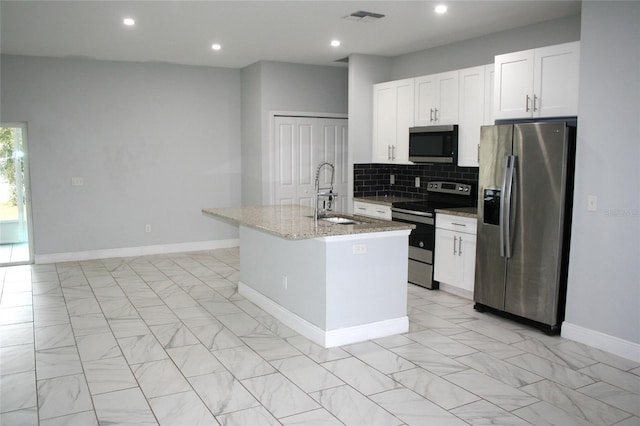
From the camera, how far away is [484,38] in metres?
5.73

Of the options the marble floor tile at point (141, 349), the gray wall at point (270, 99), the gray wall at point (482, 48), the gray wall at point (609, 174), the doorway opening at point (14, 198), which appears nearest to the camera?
the gray wall at point (609, 174)

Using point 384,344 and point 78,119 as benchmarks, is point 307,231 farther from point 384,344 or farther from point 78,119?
point 78,119

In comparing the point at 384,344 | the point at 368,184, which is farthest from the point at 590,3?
the point at 368,184

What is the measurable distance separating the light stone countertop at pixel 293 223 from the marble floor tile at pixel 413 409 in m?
1.23

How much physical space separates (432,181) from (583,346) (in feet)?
9.34

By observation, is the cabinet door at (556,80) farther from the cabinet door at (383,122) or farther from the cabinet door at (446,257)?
the cabinet door at (383,122)

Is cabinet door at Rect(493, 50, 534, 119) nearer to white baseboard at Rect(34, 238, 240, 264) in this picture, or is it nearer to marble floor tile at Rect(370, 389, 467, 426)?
marble floor tile at Rect(370, 389, 467, 426)

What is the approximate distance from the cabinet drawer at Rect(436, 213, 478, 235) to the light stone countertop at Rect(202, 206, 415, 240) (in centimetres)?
105

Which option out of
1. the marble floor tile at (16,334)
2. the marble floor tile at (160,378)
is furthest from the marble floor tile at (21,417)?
the marble floor tile at (16,334)

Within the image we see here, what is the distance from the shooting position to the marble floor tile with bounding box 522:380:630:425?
121 inches

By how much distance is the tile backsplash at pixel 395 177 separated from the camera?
6.60 meters

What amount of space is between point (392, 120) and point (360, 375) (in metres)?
3.76

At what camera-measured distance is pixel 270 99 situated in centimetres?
750

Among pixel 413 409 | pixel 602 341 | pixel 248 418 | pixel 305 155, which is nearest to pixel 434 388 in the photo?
pixel 413 409
